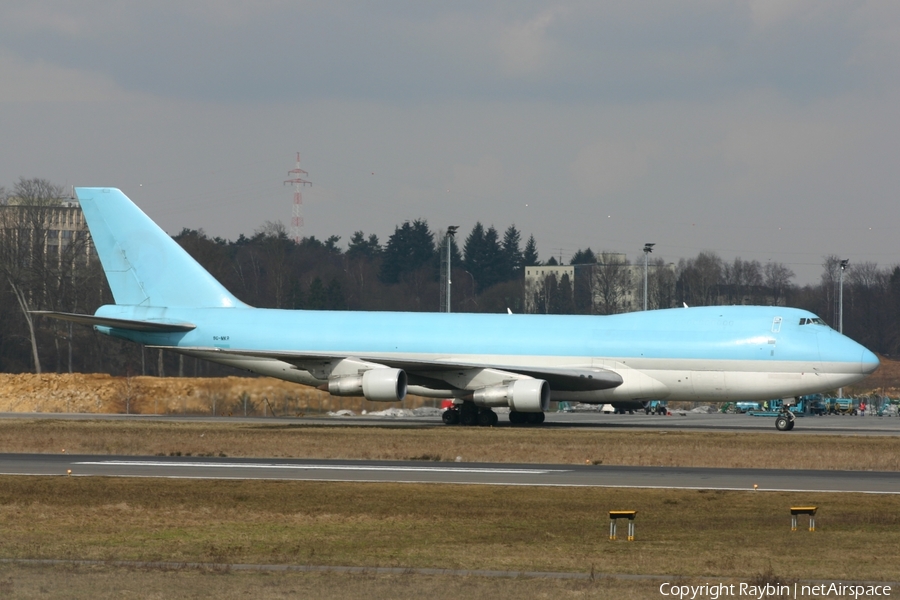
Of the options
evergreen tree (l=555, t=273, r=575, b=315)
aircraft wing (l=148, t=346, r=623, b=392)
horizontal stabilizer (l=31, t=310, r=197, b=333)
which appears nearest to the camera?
aircraft wing (l=148, t=346, r=623, b=392)

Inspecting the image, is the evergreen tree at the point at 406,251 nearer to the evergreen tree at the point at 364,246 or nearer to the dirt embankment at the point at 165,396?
the evergreen tree at the point at 364,246

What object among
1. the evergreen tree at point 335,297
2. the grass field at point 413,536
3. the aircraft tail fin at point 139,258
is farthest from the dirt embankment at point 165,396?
the evergreen tree at point 335,297

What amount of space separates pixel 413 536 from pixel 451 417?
25.0 meters

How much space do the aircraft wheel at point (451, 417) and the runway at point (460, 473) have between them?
45.4ft

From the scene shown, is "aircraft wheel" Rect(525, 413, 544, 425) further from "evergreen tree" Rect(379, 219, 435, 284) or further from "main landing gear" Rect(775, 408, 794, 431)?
"evergreen tree" Rect(379, 219, 435, 284)

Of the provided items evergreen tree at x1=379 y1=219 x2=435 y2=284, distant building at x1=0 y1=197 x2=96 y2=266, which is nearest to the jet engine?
distant building at x1=0 y1=197 x2=96 y2=266

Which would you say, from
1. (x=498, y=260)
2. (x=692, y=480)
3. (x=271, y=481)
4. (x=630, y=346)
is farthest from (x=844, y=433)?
(x=498, y=260)

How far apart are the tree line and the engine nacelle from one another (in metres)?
26.6

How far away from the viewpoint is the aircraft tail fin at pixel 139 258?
4297 centimetres

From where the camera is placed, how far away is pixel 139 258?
141 ft

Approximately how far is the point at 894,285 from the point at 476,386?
4043 inches

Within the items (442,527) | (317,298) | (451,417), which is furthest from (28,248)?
(442,527)

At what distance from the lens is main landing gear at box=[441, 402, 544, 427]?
1535 inches

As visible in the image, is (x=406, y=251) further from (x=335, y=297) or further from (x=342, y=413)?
(x=342, y=413)
